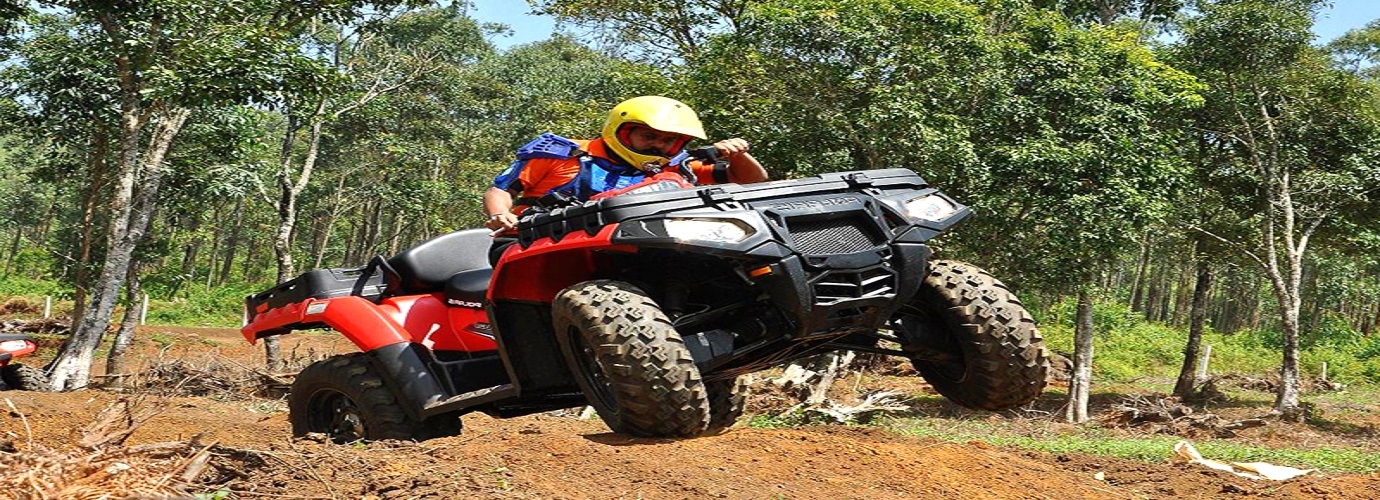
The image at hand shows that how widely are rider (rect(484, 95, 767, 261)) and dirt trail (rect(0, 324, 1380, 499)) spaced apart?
1.06 meters

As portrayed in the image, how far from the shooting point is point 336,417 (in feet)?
19.7

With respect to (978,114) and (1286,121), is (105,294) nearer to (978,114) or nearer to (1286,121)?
(978,114)

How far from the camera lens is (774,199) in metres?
4.48

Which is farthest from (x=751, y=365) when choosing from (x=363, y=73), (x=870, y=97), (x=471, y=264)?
(x=363, y=73)

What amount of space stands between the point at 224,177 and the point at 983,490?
1695cm

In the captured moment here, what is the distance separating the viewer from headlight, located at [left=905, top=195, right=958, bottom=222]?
15.3ft

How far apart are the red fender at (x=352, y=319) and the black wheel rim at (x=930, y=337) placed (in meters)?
2.21

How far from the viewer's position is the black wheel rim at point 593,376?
4.87 m

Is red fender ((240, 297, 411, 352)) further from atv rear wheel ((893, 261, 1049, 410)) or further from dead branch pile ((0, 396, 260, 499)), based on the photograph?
atv rear wheel ((893, 261, 1049, 410))

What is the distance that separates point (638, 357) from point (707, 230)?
52 centimetres

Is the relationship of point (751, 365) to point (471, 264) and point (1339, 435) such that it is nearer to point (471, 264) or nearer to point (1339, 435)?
point (471, 264)

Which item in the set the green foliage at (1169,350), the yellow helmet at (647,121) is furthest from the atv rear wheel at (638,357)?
the green foliage at (1169,350)

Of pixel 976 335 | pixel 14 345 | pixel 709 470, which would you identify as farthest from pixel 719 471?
pixel 14 345

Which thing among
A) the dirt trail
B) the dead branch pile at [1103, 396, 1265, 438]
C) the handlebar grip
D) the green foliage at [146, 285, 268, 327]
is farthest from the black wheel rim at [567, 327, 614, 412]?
the green foliage at [146, 285, 268, 327]
